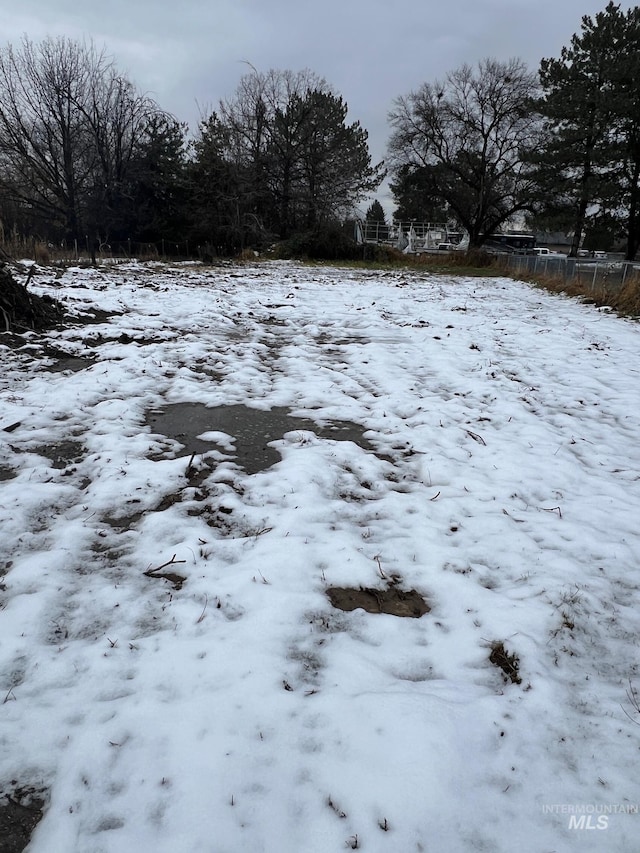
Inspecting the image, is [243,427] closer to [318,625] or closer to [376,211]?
[318,625]

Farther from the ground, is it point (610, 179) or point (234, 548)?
point (610, 179)

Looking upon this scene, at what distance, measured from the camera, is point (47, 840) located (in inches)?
50.1

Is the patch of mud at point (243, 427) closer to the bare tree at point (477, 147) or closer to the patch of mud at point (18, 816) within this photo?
the patch of mud at point (18, 816)

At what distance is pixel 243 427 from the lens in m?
3.93

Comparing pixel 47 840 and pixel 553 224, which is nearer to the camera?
pixel 47 840

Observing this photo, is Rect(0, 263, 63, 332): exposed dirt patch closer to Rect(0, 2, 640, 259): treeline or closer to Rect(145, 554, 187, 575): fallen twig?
Rect(145, 554, 187, 575): fallen twig

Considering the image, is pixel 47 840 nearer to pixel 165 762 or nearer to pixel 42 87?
pixel 165 762

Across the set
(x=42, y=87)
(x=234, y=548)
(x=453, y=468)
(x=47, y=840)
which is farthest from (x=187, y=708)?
(x=42, y=87)

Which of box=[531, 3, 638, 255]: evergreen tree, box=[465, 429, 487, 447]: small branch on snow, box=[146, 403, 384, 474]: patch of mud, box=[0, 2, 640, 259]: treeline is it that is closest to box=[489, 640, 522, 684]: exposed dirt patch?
box=[146, 403, 384, 474]: patch of mud

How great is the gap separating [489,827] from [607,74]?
38814mm

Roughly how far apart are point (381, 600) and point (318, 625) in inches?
13.2

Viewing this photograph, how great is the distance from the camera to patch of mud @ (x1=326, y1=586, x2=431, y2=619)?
2.12 meters

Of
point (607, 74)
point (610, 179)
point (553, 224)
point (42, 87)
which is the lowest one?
point (553, 224)

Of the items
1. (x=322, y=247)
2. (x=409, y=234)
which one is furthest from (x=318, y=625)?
(x=409, y=234)
